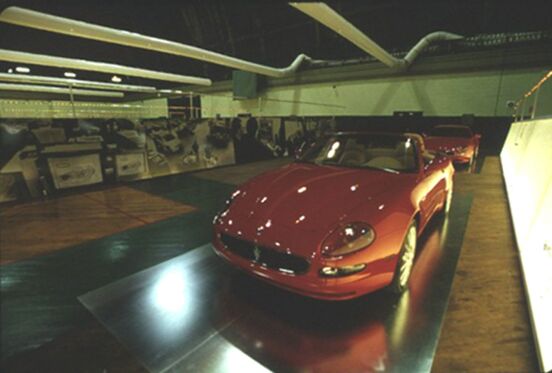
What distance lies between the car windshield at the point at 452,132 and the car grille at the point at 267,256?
9.23 m

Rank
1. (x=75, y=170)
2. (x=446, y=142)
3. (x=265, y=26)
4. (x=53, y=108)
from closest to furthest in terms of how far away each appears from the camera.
Answer: (x=75, y=170)
(x=53, y=108)
(x=446, y=142)
(x=265, y=26)

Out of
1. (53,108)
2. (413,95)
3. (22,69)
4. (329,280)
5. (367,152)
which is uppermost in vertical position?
(22,69)

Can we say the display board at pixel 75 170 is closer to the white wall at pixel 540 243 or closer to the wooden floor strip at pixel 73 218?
the wooden floor strip at pixel 73 218

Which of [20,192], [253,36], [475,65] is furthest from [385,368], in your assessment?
[253,36]

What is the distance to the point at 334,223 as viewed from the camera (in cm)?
210

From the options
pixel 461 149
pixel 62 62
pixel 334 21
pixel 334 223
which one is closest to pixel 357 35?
pixel 334 21

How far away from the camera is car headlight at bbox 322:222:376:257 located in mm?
1976

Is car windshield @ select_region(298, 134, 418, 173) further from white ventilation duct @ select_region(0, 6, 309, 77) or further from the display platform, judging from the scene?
white ventilation duct @ select_region(0, 6, 309, 77)

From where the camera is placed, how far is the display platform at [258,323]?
1785mm

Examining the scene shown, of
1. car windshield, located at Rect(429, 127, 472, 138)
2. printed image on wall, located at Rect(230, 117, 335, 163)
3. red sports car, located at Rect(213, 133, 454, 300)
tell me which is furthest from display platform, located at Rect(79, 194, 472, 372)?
car windshield, located at Rect(429, 127, 472, 138)

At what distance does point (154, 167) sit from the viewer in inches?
271

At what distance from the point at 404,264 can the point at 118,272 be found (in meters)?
2.53

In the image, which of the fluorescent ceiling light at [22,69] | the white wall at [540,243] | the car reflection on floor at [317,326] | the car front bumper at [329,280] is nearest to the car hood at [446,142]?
the white wall at [540,243]

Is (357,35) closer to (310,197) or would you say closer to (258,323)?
(310,197)
